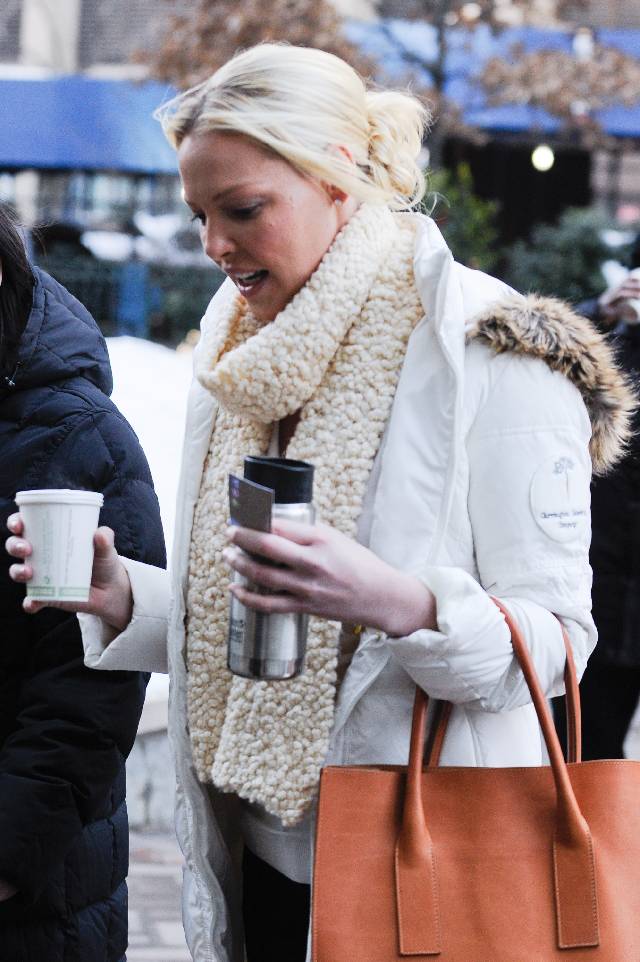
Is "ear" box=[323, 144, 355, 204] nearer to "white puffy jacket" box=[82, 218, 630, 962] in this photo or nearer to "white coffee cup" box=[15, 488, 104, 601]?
"white puffy jacket" box=[82, 218, 630, 962]

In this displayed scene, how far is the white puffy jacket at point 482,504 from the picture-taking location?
6.22 ft

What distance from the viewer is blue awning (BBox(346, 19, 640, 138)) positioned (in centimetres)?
1361

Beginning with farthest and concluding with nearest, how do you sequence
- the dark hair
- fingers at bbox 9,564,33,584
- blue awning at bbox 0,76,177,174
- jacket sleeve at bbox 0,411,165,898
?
blue awning at bbox 0,76,177,174 → the dark hair → jacket sleeve at bbox 0,411,165,898 → fingers at bbox 9,564,33,584

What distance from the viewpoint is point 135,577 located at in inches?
89.7

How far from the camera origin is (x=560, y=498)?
1930 mm

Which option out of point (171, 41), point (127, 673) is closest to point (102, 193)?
point (171, 41)

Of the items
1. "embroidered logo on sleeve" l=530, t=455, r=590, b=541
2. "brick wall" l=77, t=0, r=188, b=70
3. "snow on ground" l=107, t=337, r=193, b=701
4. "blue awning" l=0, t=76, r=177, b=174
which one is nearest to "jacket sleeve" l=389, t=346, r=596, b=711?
"embroidered logo on sleeve" l=530, t=455, r=590, b=541

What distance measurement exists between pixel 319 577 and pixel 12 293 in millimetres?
1034

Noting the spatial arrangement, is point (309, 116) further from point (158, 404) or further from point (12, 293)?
point (158, 404)

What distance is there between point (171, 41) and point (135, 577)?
11.8 metres

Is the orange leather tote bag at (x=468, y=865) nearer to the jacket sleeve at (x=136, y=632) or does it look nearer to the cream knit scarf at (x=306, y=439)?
the cream knit scarf at (x=306, y=439)

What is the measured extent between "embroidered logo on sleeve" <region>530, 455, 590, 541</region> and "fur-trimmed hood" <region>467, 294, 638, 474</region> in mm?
127

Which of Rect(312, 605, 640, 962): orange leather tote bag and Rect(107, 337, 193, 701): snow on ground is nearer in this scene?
Rect(312, 605, 640, 962): orange leather tote bag

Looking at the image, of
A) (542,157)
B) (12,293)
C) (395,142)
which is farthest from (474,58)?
(395,142)
